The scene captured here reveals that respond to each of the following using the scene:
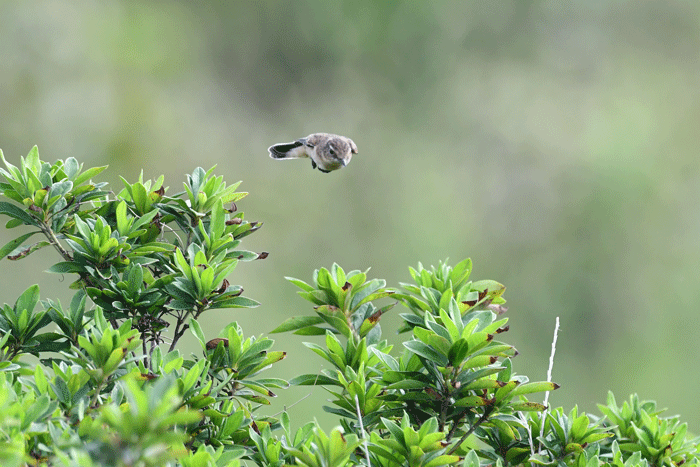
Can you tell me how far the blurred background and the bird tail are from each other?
2.40 meters

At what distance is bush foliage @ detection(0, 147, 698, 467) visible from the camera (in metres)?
0.81

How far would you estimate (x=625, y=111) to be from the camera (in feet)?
17.2

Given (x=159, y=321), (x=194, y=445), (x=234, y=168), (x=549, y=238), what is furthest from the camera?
(x=549, y=238)

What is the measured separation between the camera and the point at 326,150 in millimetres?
1576

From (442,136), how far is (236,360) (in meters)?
4.32

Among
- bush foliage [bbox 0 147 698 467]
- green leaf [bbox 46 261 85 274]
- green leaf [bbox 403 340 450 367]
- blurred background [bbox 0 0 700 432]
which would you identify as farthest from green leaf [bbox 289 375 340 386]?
blurred background [bbox 0 0 700 432]

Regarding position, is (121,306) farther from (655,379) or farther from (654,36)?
(654,36)

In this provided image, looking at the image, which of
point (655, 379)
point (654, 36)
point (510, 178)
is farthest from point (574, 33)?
point (655, 379)

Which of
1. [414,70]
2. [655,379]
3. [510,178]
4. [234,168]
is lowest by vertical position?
[655,379]

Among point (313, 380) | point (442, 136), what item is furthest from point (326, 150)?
point (442, 136)

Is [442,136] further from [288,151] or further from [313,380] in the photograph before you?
[313,380]

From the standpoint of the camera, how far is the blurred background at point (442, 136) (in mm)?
4270

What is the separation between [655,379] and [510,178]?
1.82 m

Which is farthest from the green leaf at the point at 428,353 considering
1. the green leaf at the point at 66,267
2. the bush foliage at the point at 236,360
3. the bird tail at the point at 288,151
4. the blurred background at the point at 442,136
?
the blurred background at the point at 442,136
